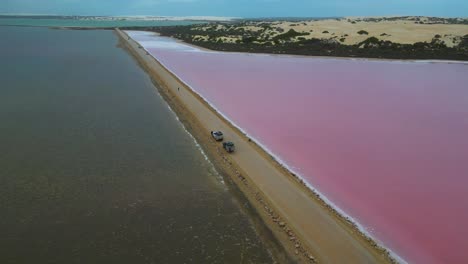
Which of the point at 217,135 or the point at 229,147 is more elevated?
the point at 229,147

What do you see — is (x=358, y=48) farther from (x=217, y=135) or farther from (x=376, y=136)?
(x=217, y=135)

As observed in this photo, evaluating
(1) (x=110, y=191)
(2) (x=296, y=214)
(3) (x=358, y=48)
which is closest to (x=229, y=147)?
(1) (x=110, y=191)

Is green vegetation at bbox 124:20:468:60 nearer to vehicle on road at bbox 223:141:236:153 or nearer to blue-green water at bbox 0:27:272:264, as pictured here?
blue-green water at bbox 0:27:272:264

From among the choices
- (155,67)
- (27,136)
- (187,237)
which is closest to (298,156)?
(187,237)

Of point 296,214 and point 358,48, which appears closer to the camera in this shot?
point 296,214

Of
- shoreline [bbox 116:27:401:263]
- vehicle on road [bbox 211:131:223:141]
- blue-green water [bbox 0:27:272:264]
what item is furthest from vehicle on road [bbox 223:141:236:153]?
vehicle on road [bbox 211:131:223:141]

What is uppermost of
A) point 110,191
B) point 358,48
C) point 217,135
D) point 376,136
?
point 376,136

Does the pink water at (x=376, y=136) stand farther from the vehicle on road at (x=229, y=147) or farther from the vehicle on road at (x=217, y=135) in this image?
the vehicle on road at (x=229, y=147)

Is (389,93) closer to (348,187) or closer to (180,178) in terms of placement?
(348,187)
